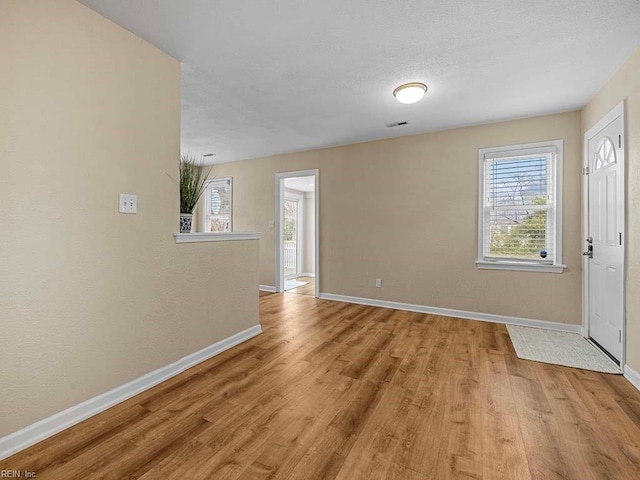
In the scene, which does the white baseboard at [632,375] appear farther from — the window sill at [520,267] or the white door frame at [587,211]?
the window sill at [520,267]

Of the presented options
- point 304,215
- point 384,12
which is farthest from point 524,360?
point 304,215

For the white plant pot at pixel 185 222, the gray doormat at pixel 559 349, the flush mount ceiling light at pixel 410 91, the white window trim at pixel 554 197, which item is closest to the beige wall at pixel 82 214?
the white plant pot at pixel 185 222

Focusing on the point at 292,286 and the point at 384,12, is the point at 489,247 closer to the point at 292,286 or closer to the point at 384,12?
the point at 384,12

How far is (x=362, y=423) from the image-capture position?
1708 millimetres

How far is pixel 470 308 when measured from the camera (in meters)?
3.77

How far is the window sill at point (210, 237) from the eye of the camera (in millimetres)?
2350

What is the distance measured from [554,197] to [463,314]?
67.5 inches

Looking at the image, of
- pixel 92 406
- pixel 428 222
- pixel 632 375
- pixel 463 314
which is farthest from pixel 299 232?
pixel 632 375

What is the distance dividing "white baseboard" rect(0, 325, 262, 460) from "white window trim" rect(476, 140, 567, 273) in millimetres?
3256

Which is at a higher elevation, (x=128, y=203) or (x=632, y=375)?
(x=128, y=203)

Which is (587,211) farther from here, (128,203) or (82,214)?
(82,214)

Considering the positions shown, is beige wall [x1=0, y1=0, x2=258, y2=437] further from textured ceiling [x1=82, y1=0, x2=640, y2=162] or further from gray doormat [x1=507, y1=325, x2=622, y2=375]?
gray doormat [x1=507, y1=325, x2=622, y2=375]

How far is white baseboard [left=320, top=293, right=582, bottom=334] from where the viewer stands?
10.9 ft

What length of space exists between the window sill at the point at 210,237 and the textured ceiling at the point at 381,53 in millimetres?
1388
